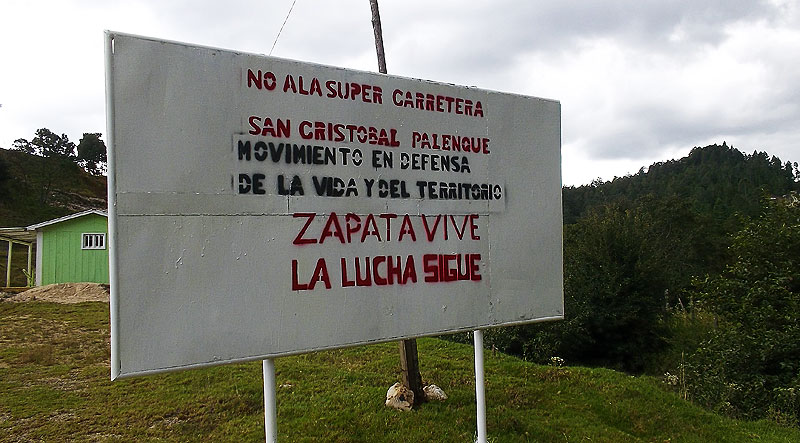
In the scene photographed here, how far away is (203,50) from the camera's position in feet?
12.6

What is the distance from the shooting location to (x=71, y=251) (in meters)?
25.6

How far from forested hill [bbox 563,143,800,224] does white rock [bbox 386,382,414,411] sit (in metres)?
59.1

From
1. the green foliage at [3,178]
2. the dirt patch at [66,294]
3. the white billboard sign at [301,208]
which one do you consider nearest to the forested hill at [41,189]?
the green foliage at [3,178]

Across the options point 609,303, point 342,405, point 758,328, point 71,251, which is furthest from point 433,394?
point 71,251

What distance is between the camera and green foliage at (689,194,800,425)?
38.0ft

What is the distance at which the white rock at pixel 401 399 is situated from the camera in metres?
6.75

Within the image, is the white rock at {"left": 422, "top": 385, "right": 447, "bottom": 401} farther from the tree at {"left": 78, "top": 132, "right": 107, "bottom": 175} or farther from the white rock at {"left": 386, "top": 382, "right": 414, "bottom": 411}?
the tree at {"left": 78, "top": 132, "right": 107, "bottom": 175}

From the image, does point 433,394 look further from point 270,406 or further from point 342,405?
point 270,406

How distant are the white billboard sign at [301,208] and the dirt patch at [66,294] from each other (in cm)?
2000

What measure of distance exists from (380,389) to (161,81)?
5.30m

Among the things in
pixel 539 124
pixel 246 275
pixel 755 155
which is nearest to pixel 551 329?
pixel 539 124

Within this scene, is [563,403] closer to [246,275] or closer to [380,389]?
[380,389]

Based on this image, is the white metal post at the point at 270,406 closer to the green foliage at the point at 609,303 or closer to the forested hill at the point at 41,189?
the green foliage at the point at 609,303

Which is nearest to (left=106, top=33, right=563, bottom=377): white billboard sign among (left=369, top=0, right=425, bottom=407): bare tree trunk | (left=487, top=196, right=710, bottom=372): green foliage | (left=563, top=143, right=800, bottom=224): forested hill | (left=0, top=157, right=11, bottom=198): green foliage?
(left=369, top=0, right=425, bottom=407): bare tree trunk
